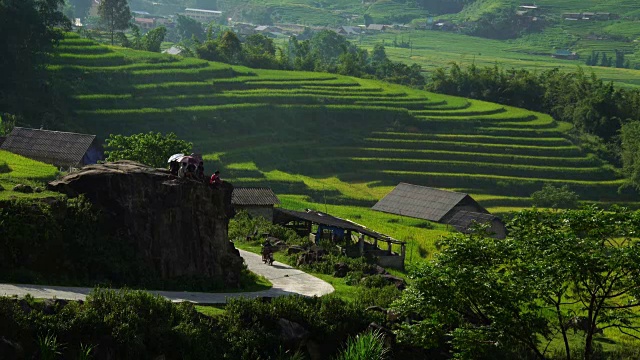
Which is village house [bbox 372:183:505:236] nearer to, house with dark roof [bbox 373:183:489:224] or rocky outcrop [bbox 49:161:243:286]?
house with dark roof [bbox 373:183:489:224]

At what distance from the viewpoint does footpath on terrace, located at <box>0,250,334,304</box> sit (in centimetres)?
2450

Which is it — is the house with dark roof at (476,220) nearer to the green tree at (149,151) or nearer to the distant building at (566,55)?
the green tree at (149,151)

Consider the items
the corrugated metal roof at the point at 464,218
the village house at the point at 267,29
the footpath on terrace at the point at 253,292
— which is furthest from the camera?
the village house at the point at 267,29

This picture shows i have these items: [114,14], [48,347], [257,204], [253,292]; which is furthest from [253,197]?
[114,14]

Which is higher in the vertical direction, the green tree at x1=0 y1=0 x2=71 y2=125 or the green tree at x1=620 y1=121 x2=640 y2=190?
the green tree at x1=0 y1=0 x2=71 y2=125

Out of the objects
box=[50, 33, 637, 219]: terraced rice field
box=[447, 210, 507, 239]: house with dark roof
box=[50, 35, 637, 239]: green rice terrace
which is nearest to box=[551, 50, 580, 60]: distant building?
box=[50, 35, 637, 239]: green rice terrace

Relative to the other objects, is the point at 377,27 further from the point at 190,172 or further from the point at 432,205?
the point at 190,172

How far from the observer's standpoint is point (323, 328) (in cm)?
2711

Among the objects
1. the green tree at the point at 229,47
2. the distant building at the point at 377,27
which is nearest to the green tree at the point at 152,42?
the green tree at the point at 229,47

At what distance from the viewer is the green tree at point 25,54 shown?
62.3 m

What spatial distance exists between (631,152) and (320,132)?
21.0m

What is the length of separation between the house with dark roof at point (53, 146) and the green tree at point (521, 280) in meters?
24.2

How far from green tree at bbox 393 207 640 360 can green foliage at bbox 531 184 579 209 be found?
1555 inches

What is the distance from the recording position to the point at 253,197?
44.5 meters
